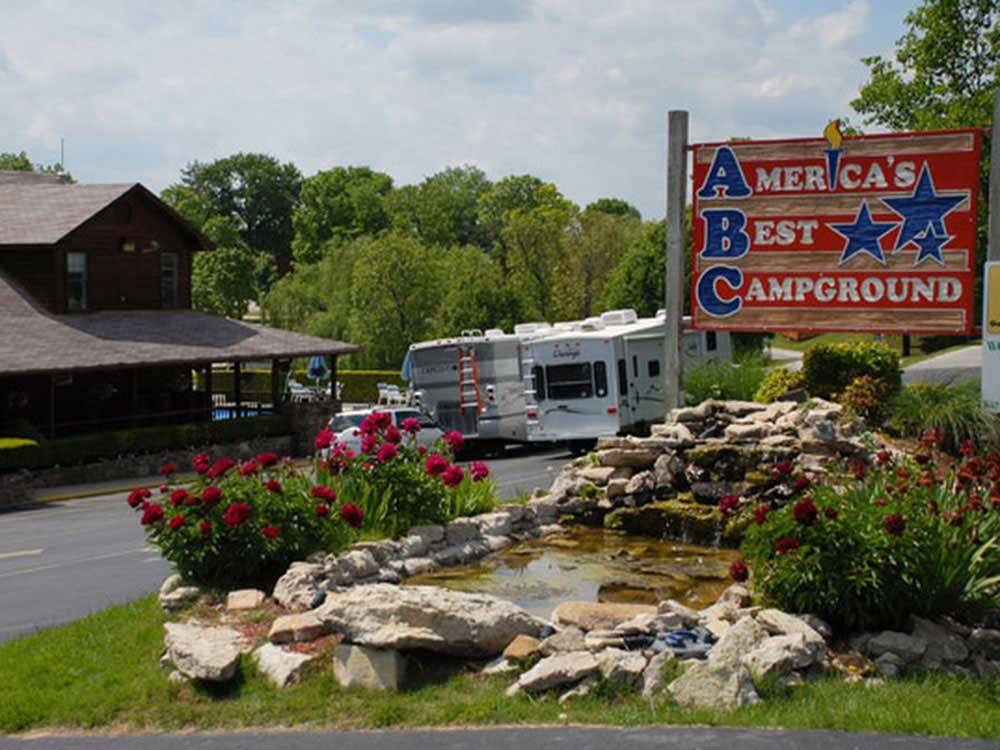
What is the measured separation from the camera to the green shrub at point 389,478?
12.9 m

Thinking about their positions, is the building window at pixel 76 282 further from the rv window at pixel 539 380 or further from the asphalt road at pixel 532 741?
the asphalt road at pixel 532 741

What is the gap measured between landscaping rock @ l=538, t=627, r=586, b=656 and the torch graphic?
31.3 feet

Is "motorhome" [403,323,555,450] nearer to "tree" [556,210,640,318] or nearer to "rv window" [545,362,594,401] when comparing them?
"rv window" [545,362,594,401]

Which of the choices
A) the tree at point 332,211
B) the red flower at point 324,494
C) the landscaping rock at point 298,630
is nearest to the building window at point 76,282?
the red flower at point 324,494

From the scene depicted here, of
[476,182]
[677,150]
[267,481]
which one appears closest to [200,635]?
[267,481]

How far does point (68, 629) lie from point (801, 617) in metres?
6.32

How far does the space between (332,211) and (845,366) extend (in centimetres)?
9500

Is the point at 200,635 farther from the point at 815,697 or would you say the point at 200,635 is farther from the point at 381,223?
the point at 381,223

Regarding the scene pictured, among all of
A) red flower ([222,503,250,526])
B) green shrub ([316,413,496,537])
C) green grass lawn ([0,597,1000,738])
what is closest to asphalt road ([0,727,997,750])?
green grass lawn ([0,597,1000,738])

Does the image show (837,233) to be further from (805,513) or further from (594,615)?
(594,615)

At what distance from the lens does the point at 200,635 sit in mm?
9781

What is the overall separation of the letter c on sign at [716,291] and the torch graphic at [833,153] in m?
1.71

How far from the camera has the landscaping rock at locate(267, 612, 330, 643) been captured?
381 inches

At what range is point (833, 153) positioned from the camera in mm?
16781
